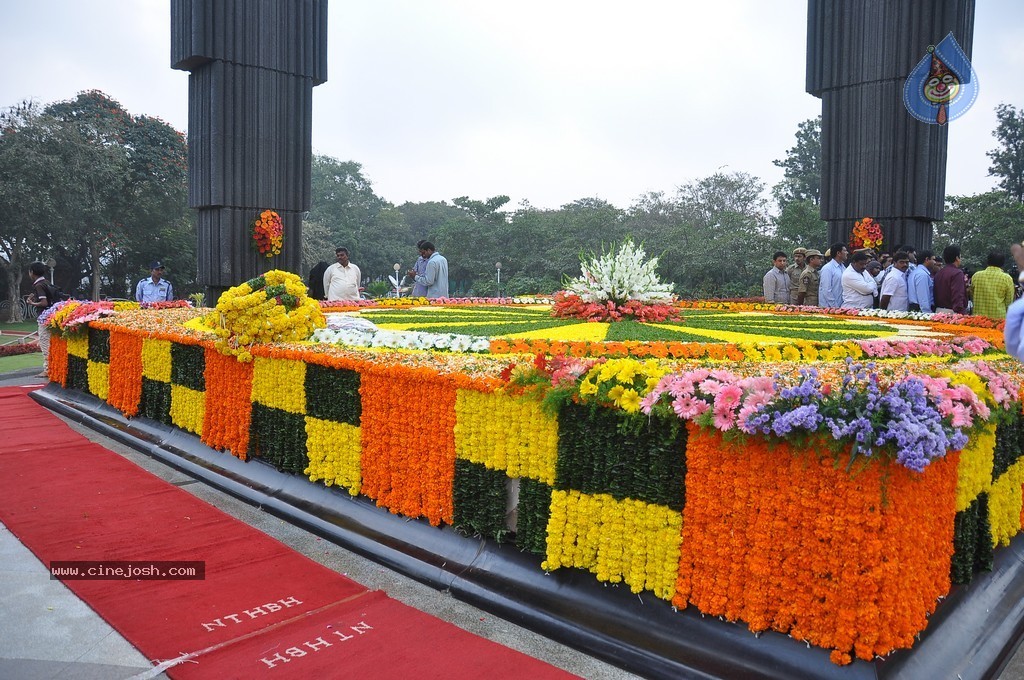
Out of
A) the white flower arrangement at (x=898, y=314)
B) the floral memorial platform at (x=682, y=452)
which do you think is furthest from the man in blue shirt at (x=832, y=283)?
the floral memorial platform at (x=682, y=452)

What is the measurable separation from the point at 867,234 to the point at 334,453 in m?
8.27

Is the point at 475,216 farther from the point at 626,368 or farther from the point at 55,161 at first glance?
the point at 626,368

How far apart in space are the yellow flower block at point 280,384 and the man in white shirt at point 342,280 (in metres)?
4.35

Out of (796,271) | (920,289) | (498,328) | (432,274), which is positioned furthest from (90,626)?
(796,271)

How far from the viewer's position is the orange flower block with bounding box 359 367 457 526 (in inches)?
118

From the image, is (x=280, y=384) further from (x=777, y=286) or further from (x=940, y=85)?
(x=940, y=85)

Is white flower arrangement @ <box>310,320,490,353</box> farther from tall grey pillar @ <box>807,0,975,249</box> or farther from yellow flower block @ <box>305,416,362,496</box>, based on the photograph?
tall grey pillar @ <box>807,0,975,249</box>

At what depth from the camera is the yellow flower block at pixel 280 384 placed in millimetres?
3811

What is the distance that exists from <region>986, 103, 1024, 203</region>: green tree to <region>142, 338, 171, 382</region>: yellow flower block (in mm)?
32201

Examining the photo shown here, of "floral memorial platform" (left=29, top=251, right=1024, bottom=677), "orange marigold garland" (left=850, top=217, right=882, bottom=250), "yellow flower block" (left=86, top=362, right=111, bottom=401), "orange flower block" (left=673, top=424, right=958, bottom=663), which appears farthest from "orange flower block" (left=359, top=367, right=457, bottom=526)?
"orange marigold garland" (left=850, top=217, right=882, bottom=250)

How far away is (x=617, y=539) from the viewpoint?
2.40 m

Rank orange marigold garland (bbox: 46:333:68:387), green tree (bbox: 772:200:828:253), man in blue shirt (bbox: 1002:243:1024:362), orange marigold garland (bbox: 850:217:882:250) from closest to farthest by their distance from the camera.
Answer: man in blue shirt (bbox: 1002:243:1024:362), orange marigold garland (bbox: 46:333:68:387), orange marigold garland (bbox: 850:217:882:250), green tree (bbox: 772:200:828:253)

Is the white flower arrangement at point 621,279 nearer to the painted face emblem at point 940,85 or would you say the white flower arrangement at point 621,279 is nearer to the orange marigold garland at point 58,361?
the orange marigold garland at point 58,361

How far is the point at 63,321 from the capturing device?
6.62 metres
